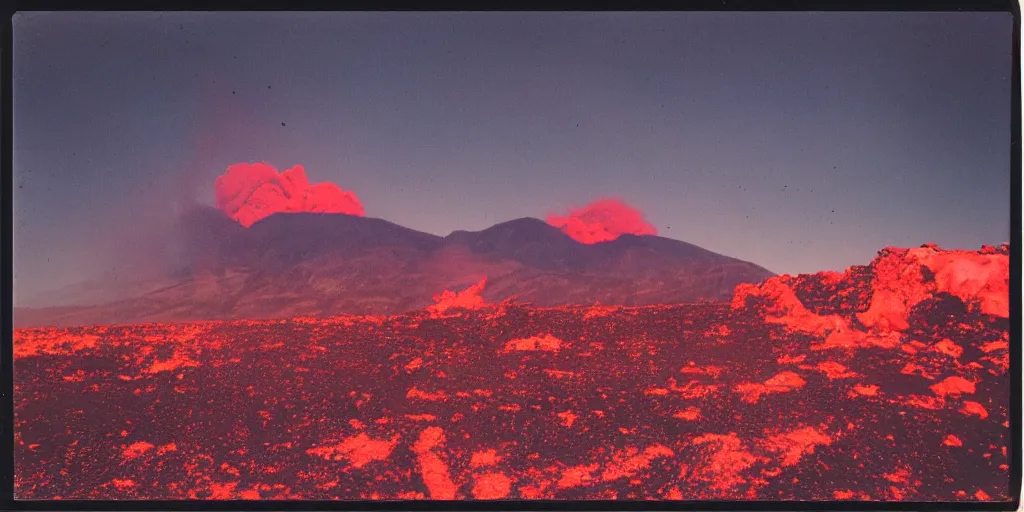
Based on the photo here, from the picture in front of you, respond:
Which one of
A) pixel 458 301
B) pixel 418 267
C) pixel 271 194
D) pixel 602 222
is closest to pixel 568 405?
pixel 458 301

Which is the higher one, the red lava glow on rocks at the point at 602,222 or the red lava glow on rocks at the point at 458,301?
the red lava glow on rocks at the point at 602,222

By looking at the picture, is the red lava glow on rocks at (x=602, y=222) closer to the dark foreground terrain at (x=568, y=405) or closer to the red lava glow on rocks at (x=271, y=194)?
the dark foreground terrain at (x=568, y=405)

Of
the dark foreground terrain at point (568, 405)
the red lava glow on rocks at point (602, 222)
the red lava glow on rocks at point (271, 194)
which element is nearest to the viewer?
the dark foreground terrain at point (568, 405)

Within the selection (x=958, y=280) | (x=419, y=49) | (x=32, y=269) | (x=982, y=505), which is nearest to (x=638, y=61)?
(x=419, y=49)

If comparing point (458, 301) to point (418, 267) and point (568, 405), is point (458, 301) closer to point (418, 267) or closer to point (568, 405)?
point (418, 267)

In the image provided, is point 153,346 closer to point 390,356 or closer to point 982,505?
point 390,356

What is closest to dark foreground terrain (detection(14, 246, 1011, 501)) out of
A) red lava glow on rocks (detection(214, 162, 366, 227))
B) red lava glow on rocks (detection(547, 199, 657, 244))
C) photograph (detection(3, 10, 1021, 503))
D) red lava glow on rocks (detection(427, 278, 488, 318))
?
photograph (detection(3, 10, 1021, 503))

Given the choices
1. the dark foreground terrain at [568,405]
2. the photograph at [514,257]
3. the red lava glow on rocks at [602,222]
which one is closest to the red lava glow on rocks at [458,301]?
the photograph at [514,257]
